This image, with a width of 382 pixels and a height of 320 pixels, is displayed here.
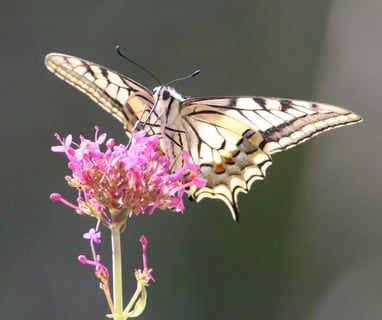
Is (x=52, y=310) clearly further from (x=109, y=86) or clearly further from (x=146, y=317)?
(x=109, y=86)

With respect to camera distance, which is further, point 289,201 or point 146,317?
point 289,201

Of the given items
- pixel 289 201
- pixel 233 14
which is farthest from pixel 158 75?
pixel 289 201

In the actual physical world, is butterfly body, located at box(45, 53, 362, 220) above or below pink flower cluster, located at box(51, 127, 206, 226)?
above

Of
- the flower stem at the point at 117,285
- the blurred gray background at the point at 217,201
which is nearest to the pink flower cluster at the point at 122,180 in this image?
the flower stem at the point at 117,285

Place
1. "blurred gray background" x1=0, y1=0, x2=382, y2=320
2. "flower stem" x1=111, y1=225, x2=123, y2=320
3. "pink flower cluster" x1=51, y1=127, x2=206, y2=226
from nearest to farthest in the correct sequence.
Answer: "flower stem" x1=111, y1=225, x2=123, y2=320
"pink flower cluster" x1=51, y1=127, x2=206, y2=226
"blurred gray background" x1=0, y1=0, x2=382, y2=320

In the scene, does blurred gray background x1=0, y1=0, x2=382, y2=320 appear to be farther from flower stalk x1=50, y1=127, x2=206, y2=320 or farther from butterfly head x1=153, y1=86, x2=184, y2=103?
flower stalk x1=50, y1=127, x2=206, y2=320

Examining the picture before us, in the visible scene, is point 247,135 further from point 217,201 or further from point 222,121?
point 217,201

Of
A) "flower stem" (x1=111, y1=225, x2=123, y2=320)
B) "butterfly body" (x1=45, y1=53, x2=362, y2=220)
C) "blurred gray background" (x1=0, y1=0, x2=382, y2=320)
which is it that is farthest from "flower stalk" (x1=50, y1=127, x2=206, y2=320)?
"blurred gray background" (x1=0, y1=0, x2=382, y2=320)
